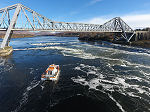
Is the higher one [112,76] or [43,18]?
[43,18]

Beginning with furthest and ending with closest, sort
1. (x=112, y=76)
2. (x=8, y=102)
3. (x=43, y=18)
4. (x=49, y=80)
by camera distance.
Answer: (x=43, y=18)
(x=112, y=76)
(x=49, y=80)
(x=8, y=102)

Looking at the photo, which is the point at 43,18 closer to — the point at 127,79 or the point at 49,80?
the point at 49,80

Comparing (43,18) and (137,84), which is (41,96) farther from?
(43,18)

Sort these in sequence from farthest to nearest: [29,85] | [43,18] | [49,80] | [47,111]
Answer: [43,18] → [49,80] → [29,85] → [47,111]

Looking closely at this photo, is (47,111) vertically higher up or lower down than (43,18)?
lower down

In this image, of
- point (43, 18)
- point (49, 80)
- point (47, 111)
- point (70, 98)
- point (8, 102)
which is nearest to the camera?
point (47, 111)

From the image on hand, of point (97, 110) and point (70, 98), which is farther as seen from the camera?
point (70, 98)

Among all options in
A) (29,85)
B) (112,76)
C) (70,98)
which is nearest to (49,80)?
(29,85)

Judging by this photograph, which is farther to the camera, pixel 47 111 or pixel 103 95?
pixel 103 95

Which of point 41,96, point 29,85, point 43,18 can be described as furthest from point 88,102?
point 43,18
